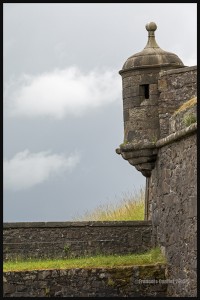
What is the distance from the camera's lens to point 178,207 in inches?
722

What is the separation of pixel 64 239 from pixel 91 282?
1.68 m

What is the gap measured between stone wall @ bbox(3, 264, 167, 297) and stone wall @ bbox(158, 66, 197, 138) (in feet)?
9.64

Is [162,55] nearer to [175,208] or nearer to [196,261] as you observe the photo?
[175,208]

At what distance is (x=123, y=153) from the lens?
812 inches

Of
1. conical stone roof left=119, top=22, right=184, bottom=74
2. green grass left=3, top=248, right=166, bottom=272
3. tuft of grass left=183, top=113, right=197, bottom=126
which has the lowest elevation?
green grass left=3, top=248, right=166, bottom=272

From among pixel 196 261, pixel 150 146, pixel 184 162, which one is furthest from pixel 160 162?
pixel 196 261

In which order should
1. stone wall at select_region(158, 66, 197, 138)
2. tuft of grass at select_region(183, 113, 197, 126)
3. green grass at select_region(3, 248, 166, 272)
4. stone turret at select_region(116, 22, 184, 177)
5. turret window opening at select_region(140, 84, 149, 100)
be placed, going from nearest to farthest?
tuft of grass at select_region(183, 113, 197, 126) < green grass at select_region(3, 248, 166, 272) < stone wall at select_region(158, 66, 197, 138) < stone turret at select_region(116, 22, 184, 177) < turret window opening at select_region(140, 84, 149, 100)

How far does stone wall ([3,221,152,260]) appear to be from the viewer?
20.3 m

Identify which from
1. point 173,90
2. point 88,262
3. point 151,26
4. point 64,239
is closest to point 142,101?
point 173,90

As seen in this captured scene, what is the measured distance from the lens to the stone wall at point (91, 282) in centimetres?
1884

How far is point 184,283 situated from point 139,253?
117 inches

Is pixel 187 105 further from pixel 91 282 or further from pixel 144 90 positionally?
pixel 91 282

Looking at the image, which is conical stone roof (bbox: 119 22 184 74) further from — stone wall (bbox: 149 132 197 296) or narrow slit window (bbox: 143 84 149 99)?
stone wall (bbox: 149 132 197 296)

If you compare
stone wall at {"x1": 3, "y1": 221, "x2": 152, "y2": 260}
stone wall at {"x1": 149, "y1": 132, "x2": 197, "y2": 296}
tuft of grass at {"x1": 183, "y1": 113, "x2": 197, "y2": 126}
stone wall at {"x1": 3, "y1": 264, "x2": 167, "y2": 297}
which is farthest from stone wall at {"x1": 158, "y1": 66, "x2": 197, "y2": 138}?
stone wall at {"x1": 3, "y1": 264, "x2": 167, "y2": 297}
